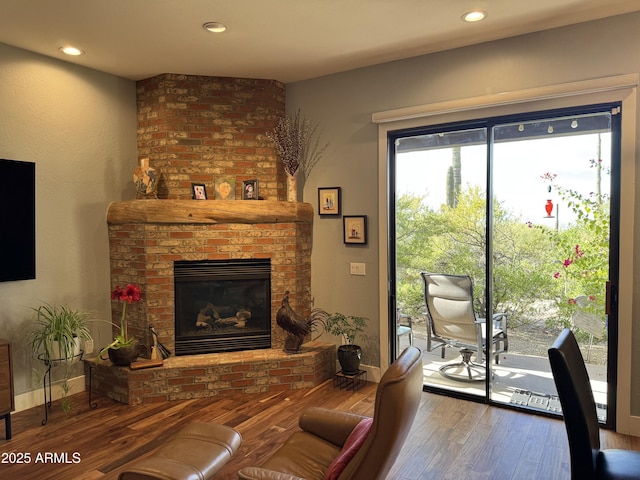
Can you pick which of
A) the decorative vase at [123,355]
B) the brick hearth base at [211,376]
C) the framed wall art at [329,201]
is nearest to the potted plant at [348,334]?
the brick hearth base at [211,376]

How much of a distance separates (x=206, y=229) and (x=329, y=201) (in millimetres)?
1170

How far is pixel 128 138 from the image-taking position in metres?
4.44

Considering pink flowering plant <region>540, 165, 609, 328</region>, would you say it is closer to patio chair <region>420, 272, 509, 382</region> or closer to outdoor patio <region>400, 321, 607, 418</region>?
outdoor patio <region>400, 321, 607, 418</region>

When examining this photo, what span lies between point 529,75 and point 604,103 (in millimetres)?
544

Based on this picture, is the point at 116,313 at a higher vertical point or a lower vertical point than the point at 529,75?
lower

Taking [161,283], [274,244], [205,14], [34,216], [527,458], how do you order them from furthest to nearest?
[274,244], [161,283], [34,216], [205,14], [527,458]

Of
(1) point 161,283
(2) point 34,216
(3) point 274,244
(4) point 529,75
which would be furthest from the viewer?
(3) point 274,244

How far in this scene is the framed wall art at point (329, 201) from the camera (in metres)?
4.35

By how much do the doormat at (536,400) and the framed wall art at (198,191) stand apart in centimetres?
312

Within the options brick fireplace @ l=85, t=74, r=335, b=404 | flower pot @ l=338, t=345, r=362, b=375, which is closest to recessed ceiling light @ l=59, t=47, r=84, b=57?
brick fireplace @ l=85, t=74, r=335, b=404

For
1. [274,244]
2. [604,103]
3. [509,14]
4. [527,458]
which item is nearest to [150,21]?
[274,244]

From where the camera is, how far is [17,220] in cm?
352

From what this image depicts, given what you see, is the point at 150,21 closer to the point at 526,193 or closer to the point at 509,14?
the point at 509,14

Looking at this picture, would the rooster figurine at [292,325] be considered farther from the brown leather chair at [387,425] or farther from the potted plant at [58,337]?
the brown leather chair at [387,425]
